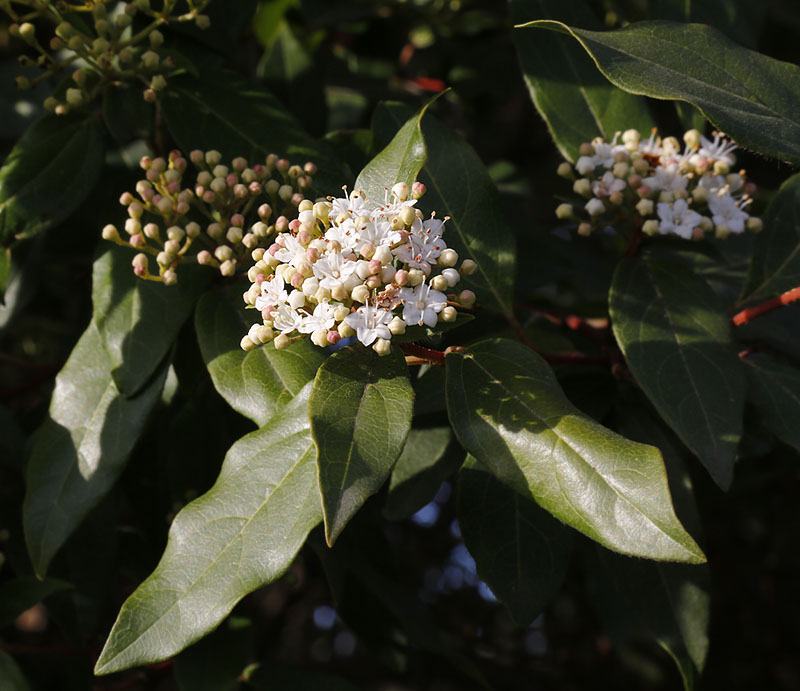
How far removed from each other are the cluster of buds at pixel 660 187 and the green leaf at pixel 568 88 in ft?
0.50

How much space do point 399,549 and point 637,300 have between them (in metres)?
2.95

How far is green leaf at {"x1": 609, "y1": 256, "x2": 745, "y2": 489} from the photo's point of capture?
67.8 inches

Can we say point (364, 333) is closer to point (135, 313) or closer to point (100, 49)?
point (135, 313)

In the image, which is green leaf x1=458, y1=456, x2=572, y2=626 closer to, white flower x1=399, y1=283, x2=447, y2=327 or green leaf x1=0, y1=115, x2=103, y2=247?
white flower x1=399, y1=283, x2=447, y2=327

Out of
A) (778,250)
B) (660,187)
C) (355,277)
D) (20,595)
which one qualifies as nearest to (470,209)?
(660,187)

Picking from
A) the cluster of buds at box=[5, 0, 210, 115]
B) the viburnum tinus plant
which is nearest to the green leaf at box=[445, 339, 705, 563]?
the viburnum tinus plant

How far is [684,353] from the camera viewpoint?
185 cm

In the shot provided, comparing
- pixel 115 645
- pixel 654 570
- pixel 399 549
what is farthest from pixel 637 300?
pixel 399 549

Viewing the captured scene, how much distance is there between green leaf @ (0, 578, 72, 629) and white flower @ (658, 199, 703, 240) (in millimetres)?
Answer: 1716

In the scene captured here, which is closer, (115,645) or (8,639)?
(115,645)

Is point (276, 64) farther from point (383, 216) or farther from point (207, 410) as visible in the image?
point (383, 216)

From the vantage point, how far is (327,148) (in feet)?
6.82

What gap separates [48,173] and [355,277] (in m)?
1.02

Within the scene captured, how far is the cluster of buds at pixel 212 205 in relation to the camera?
1770mm
